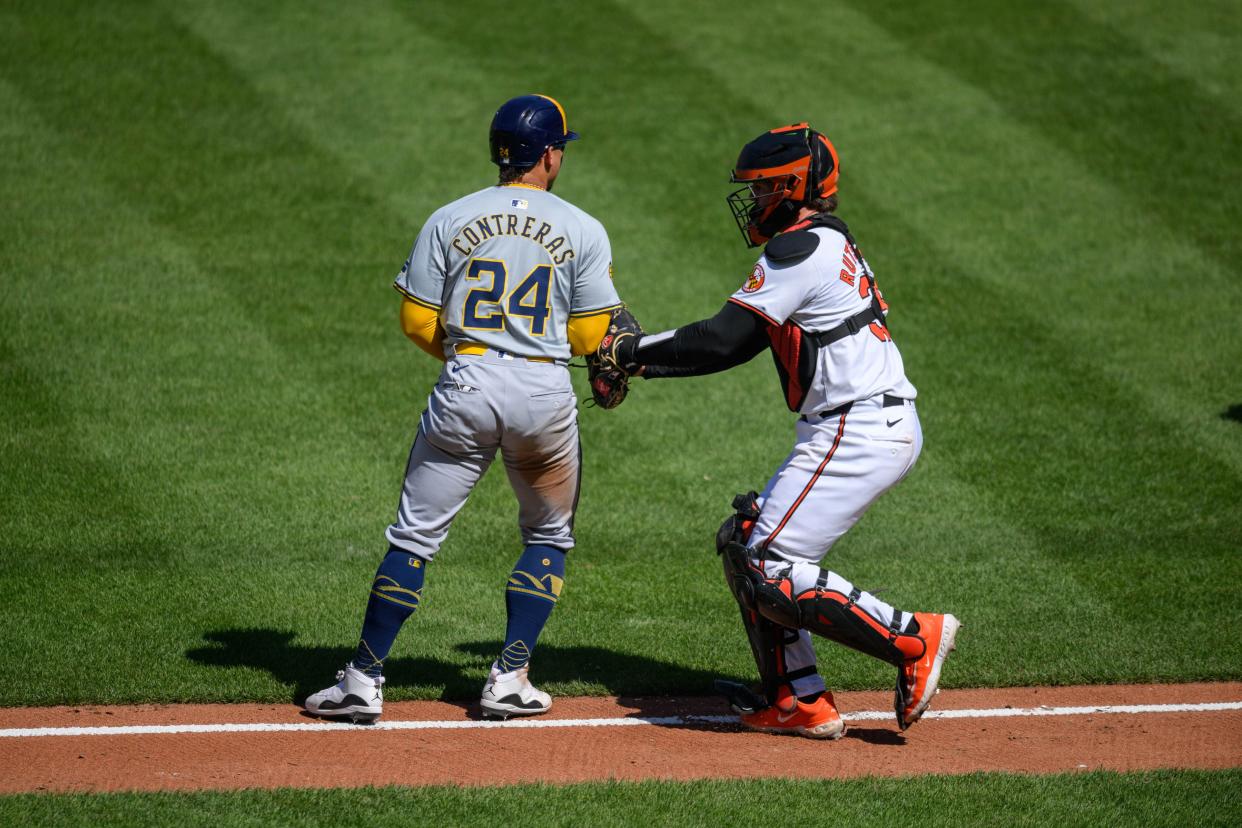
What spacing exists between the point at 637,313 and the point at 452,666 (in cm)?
414

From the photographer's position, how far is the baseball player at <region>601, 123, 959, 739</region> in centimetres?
502

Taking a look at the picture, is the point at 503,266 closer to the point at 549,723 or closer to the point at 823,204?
the point at 823,204

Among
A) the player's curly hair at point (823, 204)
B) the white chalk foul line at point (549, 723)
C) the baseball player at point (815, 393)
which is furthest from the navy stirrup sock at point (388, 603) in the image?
the player's curly hair at point (823, 204)

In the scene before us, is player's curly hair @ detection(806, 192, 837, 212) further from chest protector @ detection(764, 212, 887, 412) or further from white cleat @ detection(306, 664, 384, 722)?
white cleat @ detection(306, 664, 384, 722)

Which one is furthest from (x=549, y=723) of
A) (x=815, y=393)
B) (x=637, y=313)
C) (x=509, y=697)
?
(x=637, y=313)

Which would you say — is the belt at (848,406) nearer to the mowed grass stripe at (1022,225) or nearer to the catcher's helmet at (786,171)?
the catcher's helmet at (786,171)

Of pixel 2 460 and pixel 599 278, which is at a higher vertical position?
pixel 599 278

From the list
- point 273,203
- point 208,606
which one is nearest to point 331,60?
point 273,203

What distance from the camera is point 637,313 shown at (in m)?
9.60

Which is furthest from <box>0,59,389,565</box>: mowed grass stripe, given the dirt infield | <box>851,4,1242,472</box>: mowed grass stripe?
<box>851,4,1242,472</box>: mowed grass stripe

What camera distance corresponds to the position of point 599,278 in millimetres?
5238

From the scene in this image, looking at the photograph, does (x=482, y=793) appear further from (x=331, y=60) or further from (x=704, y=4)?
(x=704, y=4)

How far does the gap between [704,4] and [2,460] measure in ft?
28.2

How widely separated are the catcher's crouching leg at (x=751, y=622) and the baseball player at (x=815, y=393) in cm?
1
